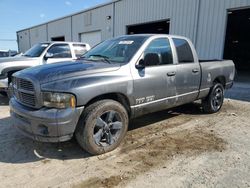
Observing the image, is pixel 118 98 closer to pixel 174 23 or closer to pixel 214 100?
pixel 214 100

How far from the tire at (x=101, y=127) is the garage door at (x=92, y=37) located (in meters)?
17.9

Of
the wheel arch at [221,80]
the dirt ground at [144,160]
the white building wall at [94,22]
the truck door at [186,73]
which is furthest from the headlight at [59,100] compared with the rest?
the white building wall at [94,22]

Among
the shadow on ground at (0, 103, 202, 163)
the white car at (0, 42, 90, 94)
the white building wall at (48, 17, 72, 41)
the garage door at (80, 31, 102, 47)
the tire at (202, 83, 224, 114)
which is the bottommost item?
the shadow on ground at (0, 103, 202, 163)

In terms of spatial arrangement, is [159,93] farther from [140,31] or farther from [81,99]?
[140,31]

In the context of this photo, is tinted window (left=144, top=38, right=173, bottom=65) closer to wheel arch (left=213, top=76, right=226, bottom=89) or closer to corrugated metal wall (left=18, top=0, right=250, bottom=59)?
wheel arch (left=213, top=76, right=226, bottom=89)

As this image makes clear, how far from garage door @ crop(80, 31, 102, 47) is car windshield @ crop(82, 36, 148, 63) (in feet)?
54.0

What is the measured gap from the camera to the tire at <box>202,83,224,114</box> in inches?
247

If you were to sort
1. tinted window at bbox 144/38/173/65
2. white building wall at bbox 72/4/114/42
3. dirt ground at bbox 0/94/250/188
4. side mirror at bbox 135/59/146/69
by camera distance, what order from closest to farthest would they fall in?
1. dirt ground at bbox 0/94/250/188
2. side mirror at bbox 135/59/146/69
3. tinted window at bbox 144/38/173/65
4. white building wall at bbox 72/4/114/42

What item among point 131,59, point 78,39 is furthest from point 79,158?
point 78,39

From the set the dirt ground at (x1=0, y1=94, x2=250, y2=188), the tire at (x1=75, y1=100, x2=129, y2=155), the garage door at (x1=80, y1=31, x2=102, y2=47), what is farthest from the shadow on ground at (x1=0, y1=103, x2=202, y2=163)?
the garage door at (x1=80, y1=31, x2=102, y2=47)

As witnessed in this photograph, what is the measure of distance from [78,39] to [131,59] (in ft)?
69.9

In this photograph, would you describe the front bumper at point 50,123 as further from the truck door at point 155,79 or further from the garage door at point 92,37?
the garage door at point 92,37

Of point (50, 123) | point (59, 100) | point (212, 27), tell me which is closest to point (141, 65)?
point (59, 100)

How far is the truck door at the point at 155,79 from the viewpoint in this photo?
14.0 ft
